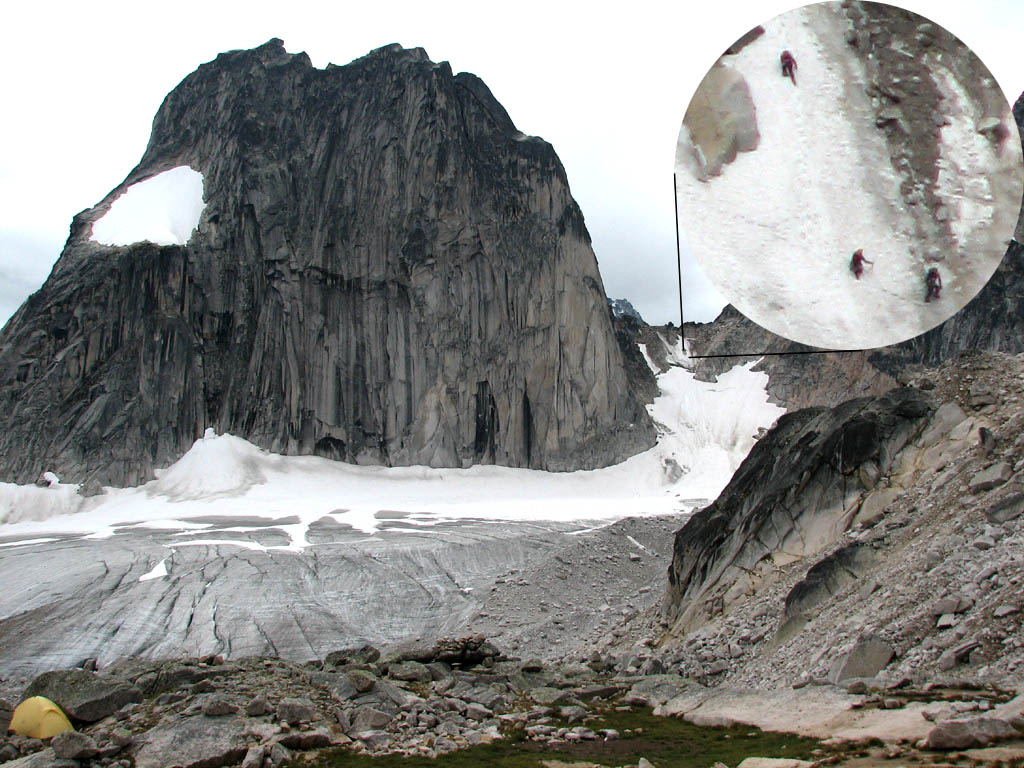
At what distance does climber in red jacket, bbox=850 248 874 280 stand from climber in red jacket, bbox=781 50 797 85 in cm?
130

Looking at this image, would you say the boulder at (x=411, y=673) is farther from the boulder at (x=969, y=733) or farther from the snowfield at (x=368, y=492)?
the snowfield at (x=368, y=492)

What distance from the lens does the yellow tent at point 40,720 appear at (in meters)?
15.6

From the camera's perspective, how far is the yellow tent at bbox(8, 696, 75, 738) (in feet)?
51.1

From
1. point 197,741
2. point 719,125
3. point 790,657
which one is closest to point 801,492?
point 790,657

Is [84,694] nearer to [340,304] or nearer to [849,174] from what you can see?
[849,174]

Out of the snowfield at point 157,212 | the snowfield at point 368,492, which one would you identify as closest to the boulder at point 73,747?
the snowfield at point 368,492

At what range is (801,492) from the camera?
19.8m

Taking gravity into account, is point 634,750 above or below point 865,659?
below

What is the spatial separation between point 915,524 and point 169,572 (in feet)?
117

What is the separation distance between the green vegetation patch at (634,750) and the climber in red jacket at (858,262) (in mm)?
6972

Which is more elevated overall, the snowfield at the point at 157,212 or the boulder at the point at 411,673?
the snowfield at the point at 157,212

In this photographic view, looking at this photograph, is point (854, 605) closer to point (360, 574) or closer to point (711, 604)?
point (711, 604)

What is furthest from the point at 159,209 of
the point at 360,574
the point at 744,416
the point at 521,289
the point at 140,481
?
the point at 744,416

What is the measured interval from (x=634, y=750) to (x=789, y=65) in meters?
10.3
